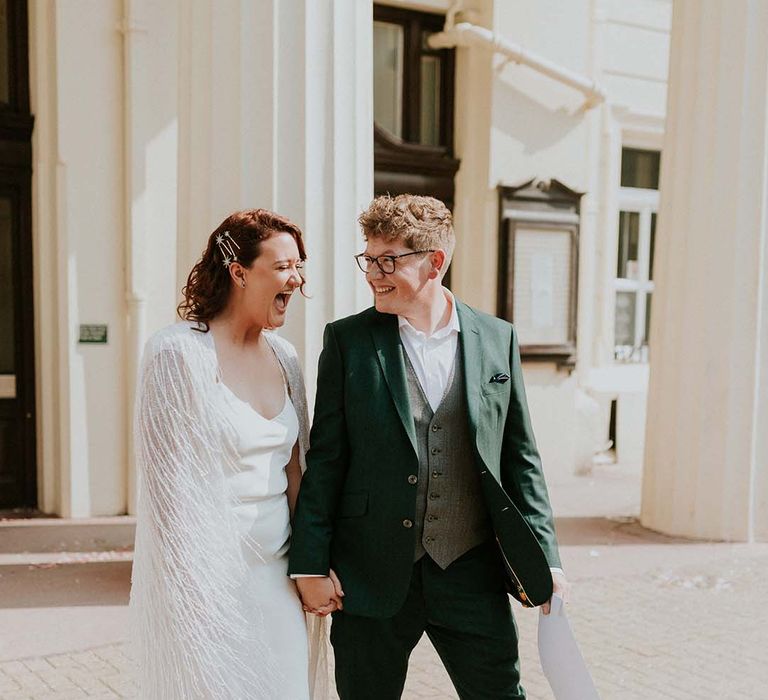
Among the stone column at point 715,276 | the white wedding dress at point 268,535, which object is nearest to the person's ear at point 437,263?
the white wedding dress at point 268,535

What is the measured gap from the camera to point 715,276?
24.2 feet

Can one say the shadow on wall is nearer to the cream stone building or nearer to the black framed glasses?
the cream stone building

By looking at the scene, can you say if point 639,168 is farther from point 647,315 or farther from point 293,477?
point 293,477

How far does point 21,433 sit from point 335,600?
5645 mm

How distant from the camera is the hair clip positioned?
2.77m

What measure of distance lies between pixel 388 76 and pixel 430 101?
0.51 metres

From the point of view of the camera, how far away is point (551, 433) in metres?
9.53

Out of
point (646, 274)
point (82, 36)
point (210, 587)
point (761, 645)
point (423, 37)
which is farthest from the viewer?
point (646, 274)

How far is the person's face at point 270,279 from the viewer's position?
109 inches

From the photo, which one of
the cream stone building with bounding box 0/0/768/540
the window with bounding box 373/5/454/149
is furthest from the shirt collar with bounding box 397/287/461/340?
the window with bounding box 373/5/454/149

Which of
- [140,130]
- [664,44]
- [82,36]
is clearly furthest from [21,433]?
[664,44]

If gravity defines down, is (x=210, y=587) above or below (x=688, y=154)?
below

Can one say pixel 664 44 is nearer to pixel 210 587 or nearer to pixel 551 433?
pixel 551 433

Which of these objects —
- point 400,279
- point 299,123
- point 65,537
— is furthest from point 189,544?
point 65,537
